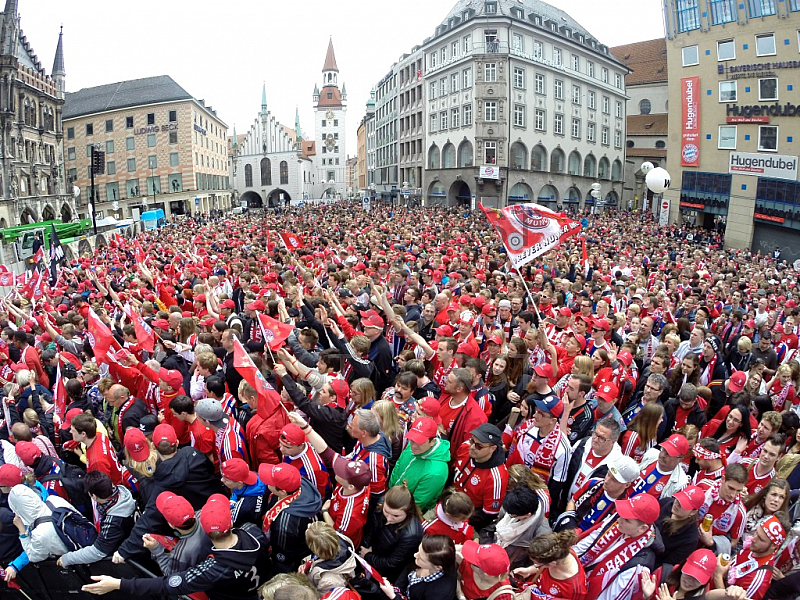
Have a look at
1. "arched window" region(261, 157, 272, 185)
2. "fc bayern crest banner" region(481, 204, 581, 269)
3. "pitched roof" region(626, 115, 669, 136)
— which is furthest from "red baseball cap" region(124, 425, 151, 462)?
"arched window" region(261, 157, 272, 185)

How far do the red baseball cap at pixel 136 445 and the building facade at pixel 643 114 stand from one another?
63.9m

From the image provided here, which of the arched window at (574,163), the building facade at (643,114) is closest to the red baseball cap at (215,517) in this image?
the arched window at (574,163)

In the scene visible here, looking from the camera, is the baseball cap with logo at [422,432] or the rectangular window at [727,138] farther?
the rectangular window at [727,138]

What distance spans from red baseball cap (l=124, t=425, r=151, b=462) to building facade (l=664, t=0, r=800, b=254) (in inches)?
1407

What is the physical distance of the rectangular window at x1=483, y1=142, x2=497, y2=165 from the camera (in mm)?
49344

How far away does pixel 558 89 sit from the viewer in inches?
2084

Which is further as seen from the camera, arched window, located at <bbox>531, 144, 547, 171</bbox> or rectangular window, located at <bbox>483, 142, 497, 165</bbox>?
arched window, located at <bbox>531, 144, 547, 171</bbox>

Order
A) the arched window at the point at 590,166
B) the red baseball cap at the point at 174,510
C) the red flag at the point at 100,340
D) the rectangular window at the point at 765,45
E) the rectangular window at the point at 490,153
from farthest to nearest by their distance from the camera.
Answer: the arched window at the point at 590,166 → the rectangular window at the point at 490,153 → the rectangular window at the point at 765,45 → the red flag at the point at 100,340 → the red baseball cap at the point at 174,510

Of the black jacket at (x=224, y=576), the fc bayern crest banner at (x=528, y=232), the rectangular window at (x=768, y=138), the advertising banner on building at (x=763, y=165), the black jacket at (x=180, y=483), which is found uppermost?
the rectangular window at (x=768, y=138)

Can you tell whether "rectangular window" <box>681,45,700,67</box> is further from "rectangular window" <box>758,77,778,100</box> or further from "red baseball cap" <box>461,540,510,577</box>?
"red baseball cap" <box>461,540,510,577</box>

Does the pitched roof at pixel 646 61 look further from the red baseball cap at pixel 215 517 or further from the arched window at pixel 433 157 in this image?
the red baseball cap at pixel 215 517

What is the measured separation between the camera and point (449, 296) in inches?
363

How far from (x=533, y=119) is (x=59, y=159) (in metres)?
45.2

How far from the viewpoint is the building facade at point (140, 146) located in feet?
205
